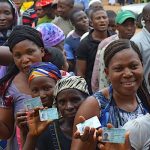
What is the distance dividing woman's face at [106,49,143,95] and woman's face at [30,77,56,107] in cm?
47

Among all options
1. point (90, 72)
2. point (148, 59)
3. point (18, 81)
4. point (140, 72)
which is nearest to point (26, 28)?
point (18, 81)

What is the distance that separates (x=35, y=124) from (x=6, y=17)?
183 cm

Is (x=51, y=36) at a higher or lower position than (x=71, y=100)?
higher

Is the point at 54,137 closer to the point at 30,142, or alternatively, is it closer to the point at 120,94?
the point at 30,142

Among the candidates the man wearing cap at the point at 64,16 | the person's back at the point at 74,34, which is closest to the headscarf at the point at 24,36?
the person's back at the point at 74,34

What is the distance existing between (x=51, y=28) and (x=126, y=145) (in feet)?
8.20

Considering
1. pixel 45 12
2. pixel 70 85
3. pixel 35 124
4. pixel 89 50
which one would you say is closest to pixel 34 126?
pixel 35 124

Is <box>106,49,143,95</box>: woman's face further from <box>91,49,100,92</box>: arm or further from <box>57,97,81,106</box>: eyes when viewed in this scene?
<box>91,49,100,92</box>: arm

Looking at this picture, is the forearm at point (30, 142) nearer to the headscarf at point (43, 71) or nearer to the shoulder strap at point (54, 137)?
the shoulder strap at point (54, 137)

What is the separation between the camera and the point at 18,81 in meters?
3.46

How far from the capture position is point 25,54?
11.3ft

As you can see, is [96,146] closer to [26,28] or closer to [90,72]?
[26,28]

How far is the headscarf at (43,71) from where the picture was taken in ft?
10.6

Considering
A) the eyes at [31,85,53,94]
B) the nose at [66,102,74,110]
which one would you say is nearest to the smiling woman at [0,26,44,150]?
the eyes at [31,85,53,94]
